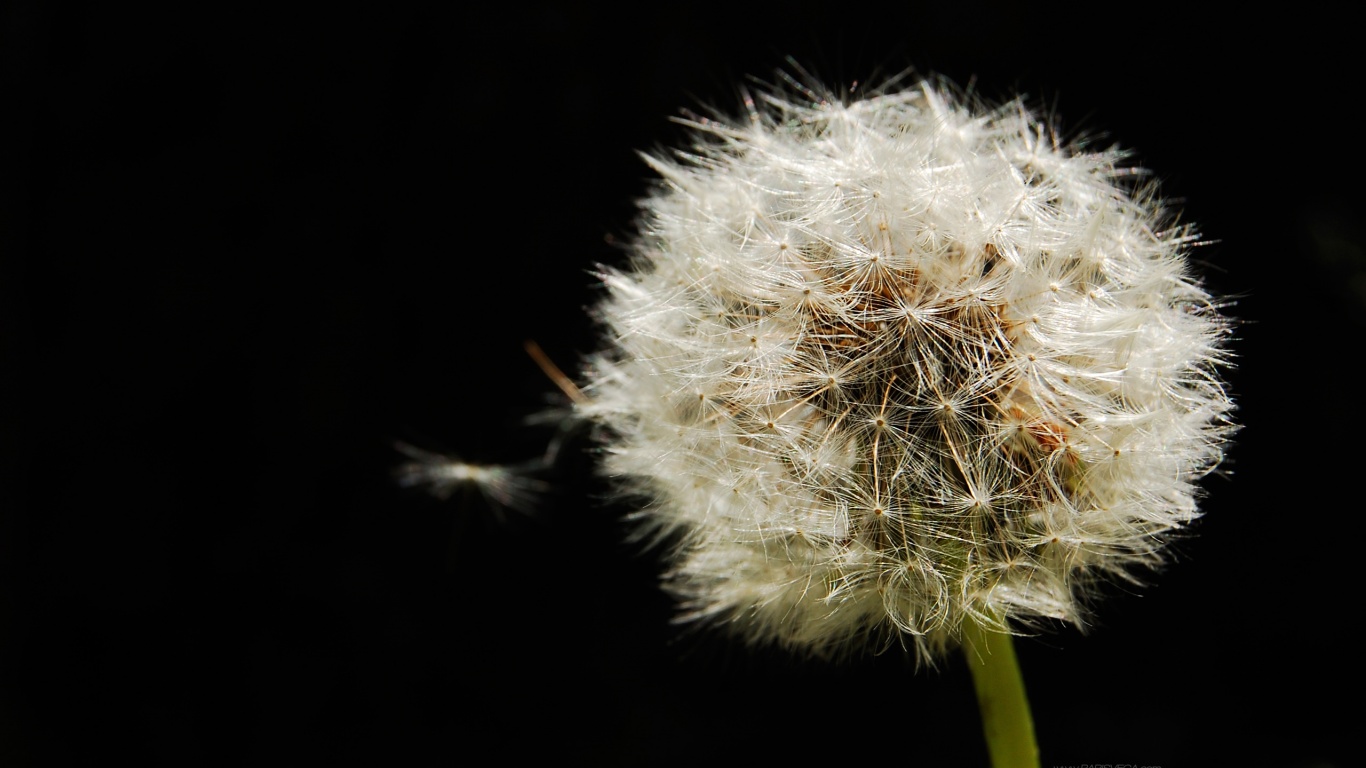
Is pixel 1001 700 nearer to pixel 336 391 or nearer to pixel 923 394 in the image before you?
pixel 923 394

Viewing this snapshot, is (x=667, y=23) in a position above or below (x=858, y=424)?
above

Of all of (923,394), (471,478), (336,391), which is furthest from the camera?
(336,391)

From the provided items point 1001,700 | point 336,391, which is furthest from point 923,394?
point 336,391

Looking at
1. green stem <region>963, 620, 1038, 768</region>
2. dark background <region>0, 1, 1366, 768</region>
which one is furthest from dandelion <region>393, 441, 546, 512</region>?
green stem <region>963, 620, 1038, 768</region>

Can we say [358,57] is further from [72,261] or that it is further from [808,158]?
[808,158]

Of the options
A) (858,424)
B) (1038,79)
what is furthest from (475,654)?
(1038,79)

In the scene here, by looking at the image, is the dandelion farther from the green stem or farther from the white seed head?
the green stem
